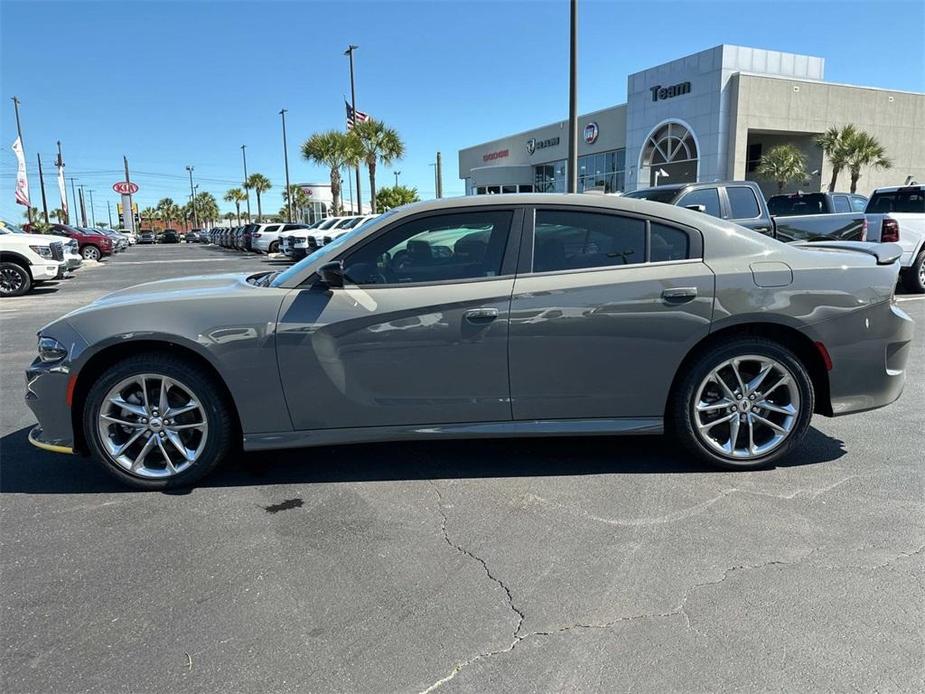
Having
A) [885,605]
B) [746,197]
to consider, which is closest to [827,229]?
[746,197]

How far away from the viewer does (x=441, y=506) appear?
338 cm

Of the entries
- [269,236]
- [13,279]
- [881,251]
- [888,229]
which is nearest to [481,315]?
[881,251]

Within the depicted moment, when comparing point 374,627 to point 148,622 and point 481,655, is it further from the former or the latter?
point 148,622

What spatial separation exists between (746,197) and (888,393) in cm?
674

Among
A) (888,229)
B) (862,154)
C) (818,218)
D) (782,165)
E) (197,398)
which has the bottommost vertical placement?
(197,398)

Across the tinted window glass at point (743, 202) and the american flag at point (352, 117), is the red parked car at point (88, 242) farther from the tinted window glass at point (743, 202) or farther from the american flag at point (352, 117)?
the tinted window glass at point (743, 202)

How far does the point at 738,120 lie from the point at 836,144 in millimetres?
5934

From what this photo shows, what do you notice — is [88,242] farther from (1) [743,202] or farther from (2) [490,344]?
(2) [490,344]

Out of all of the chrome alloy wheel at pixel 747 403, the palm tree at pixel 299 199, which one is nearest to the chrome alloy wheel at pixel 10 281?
the chrome alloy wheel at pixel 747 403

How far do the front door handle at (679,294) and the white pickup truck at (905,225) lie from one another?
8504mm

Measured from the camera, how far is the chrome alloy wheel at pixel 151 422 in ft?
11.5

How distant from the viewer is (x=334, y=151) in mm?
35125

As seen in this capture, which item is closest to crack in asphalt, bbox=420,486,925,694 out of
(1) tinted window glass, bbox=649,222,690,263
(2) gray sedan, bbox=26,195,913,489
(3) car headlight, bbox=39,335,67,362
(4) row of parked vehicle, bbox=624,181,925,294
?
(2) gray sedan, bbox=26,195,913,489

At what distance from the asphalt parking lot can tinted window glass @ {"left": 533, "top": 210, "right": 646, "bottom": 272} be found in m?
1.25
